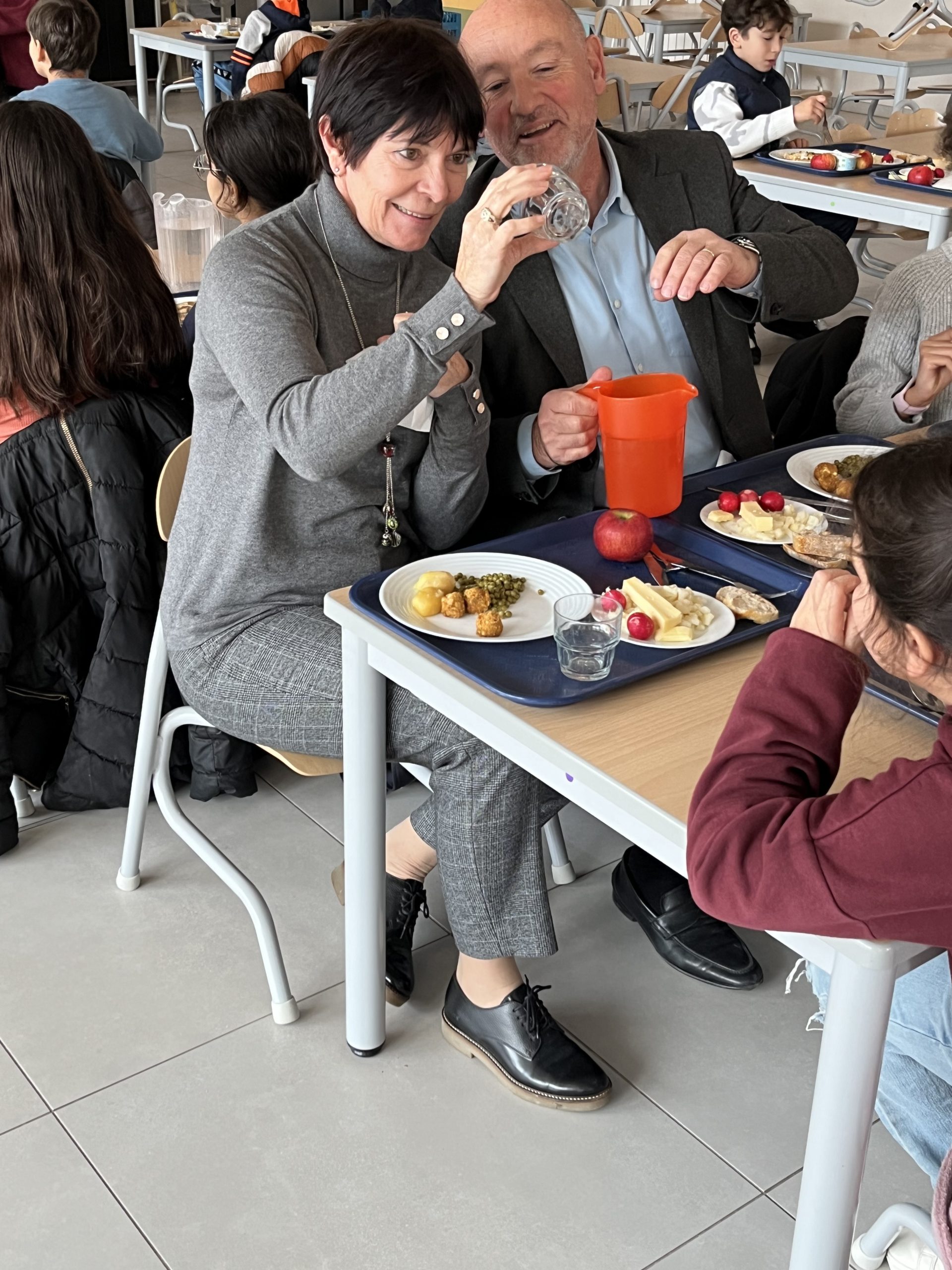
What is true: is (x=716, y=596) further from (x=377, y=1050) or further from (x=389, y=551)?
(x=377, y=1050)

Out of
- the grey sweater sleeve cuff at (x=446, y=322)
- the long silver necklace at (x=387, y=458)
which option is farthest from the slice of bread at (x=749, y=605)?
the long silver necklace at (x=387, y=458)

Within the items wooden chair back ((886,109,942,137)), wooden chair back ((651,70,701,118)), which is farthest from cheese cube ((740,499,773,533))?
wooden chair back ((651,70,701,118))

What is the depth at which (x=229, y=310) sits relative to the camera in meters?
1.56

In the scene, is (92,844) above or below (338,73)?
below

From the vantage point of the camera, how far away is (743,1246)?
5.03 ft

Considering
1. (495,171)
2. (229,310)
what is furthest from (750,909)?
(495,171)

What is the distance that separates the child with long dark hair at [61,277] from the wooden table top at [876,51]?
439cm

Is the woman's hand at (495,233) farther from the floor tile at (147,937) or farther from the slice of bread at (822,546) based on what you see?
the floor tile at (147,937)

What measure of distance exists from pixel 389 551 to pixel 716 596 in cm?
53

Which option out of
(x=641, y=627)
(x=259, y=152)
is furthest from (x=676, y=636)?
(x=259, y=152)

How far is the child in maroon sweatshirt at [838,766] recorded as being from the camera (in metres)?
0.94

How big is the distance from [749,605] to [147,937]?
3.65 ft

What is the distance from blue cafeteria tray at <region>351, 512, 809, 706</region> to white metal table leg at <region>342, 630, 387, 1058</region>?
124 mm

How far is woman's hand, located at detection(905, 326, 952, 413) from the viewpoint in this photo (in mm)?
1978
